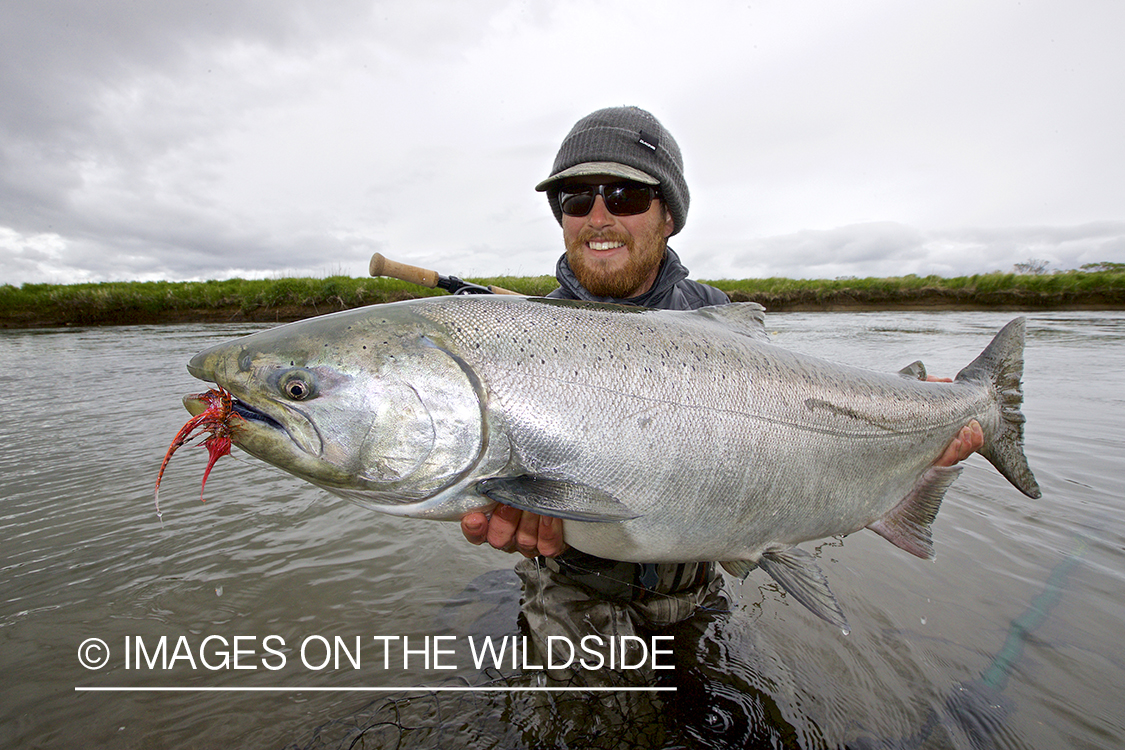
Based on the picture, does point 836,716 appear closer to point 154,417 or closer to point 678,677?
point 678,677

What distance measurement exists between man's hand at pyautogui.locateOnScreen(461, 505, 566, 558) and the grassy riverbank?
15.9 meters

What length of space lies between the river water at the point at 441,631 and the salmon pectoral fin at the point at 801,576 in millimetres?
544

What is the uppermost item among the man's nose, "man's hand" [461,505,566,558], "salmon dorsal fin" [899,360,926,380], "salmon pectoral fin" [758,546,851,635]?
the man's nose

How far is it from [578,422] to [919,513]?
1985mm

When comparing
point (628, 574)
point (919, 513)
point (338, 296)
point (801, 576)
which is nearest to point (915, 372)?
point (919, 513)

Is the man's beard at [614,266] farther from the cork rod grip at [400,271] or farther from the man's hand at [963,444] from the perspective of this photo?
A: the man's hand at [963,444]

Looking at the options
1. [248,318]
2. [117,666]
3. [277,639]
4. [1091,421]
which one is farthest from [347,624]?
[248,318]

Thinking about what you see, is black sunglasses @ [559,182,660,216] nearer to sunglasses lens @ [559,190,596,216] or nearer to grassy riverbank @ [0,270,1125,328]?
sunglasses lens @ [559,190,596,216]

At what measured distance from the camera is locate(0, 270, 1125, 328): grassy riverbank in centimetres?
1872

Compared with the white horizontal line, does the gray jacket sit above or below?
above

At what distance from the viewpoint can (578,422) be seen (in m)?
1.58

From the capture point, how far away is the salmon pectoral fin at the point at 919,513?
7.66 feet

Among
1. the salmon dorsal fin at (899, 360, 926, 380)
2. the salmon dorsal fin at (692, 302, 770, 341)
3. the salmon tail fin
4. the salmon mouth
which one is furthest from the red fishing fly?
the salmon tail fin

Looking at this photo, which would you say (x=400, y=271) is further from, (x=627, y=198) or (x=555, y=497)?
(x=555, y=497)
